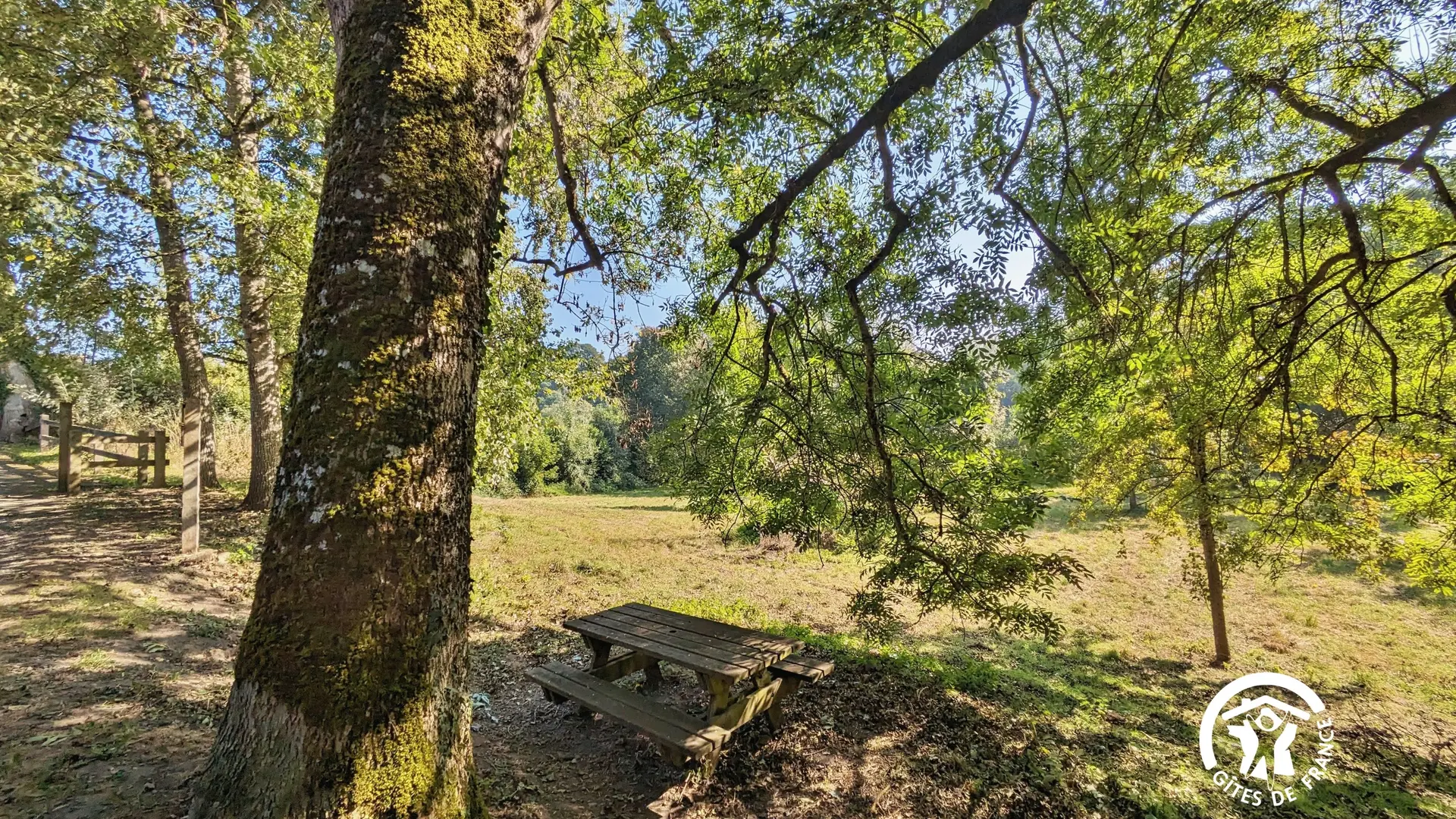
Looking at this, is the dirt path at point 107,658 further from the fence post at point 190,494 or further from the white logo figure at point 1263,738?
the white logo figure at point 1263,738

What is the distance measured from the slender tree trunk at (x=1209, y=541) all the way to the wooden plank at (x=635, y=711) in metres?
6.67

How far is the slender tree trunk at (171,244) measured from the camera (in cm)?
590

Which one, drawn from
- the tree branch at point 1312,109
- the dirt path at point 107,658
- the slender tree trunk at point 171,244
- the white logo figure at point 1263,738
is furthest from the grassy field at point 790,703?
the tree branch at point 1312,109

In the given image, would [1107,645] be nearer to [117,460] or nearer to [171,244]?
[171,244]

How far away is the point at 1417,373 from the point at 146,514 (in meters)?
15.6

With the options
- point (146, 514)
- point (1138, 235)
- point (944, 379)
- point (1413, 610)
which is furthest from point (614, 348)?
point (1413, 610)

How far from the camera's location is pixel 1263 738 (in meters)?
5.96

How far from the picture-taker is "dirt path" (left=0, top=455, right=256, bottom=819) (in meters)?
2.34

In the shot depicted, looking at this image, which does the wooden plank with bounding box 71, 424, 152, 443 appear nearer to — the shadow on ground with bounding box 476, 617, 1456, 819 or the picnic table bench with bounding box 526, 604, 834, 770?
the shadow on ground with bounding box 476, 617, 1456, 819

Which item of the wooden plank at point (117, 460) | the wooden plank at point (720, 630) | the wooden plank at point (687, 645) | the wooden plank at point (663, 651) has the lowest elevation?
the wooden plank at point (720, 630)

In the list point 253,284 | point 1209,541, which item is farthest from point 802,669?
point 253,284

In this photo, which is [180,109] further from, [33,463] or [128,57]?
[33,463]

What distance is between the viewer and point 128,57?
17.8ft

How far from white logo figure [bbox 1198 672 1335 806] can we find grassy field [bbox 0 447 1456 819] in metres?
0.16
